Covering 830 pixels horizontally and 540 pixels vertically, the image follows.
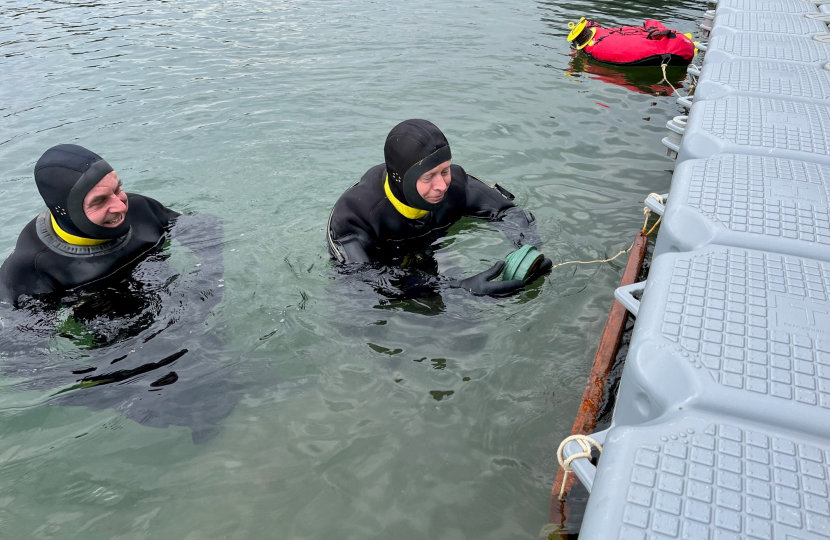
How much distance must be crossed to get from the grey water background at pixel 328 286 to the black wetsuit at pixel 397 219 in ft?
0.84

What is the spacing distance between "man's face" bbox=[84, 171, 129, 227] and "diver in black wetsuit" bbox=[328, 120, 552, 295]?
4.34 feet

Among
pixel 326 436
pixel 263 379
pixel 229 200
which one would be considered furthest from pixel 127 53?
pixel 326 436

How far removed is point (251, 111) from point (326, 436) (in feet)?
16.9

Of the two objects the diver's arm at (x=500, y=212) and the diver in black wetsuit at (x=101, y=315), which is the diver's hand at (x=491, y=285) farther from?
the diver in black wetsuit at (x=101, y=315)

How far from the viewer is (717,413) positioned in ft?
6.17

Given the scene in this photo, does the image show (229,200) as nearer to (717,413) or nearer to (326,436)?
(326,436)

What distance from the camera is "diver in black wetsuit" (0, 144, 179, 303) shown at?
11.8 feet

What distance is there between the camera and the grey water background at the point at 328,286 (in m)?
2.96

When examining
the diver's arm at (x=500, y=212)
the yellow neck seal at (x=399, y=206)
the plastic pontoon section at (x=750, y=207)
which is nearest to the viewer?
the plastic pontoon section at (x=750, y=207)

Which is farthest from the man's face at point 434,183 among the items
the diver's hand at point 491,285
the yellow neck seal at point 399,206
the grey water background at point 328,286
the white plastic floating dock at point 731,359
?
the white plastic floating dock at point 731,359

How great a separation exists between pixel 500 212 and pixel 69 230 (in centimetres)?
287

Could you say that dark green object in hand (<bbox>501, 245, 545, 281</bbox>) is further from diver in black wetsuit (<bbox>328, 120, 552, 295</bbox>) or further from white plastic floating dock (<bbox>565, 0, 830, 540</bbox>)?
white plastic floating dock (<bbox>565, 0, 830, 540</bbox>)

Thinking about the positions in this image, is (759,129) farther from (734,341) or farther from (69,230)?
(69,230)

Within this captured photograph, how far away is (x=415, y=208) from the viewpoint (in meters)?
4.22
